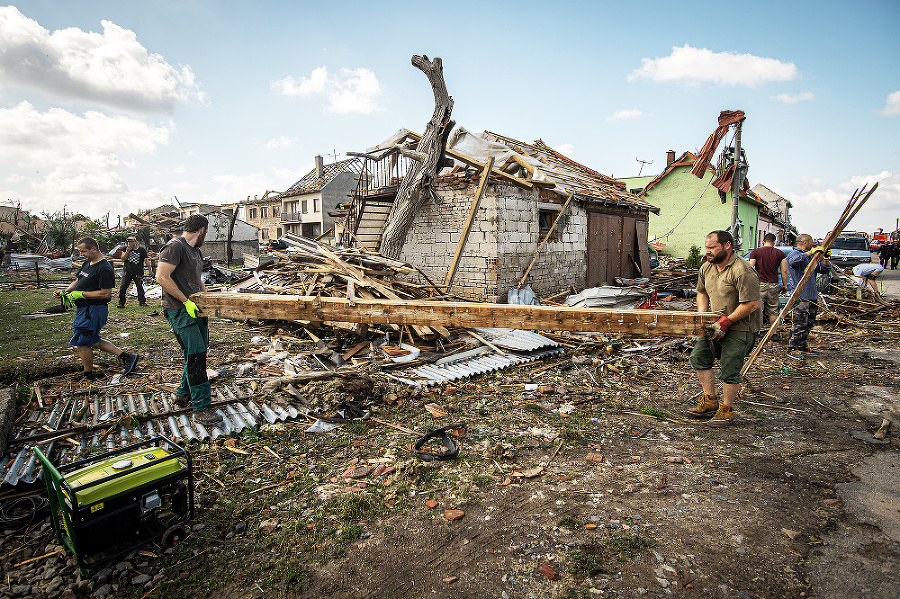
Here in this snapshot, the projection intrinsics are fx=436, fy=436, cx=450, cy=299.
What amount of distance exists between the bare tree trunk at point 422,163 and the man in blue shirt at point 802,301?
771cm

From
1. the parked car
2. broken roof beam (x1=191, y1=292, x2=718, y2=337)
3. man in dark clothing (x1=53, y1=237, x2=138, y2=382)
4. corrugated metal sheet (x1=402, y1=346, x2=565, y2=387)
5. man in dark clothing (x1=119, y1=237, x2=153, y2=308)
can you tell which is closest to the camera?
broken roof beam (x1=191, y1=292, x2=718, y2=337)

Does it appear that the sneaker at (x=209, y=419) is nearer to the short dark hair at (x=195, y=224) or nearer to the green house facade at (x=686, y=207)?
the short dark hair at (x=195, y=224)

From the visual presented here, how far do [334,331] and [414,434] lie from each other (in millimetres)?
4135

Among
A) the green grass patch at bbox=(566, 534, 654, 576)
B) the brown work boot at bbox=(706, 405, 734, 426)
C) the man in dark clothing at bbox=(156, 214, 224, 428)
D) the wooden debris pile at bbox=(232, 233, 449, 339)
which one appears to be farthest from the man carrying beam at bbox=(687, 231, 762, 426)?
the man in dark clothing at bbox=(156, 214, 224, 428)

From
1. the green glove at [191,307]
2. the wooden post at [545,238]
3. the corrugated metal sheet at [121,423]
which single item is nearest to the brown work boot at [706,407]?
the corrugated metal sheet at [121,423]

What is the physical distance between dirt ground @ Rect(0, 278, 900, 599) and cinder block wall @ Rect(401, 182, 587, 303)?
598cm

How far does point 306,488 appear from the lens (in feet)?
11.6

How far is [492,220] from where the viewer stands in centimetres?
1083

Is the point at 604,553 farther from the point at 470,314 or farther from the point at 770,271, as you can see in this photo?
the point at 770,271

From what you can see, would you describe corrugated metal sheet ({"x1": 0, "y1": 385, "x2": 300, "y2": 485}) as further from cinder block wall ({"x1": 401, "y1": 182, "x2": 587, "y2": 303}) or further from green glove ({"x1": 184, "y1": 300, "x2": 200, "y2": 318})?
cinder block wall ({"x1": 401, "y1": 182, "x2": 587, "y2": 303})

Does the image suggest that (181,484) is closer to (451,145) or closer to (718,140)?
(451,145)

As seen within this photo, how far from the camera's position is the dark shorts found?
447 cm

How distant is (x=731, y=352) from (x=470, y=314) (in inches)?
113

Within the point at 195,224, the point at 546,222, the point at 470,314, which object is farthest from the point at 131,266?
the point at 470,314
